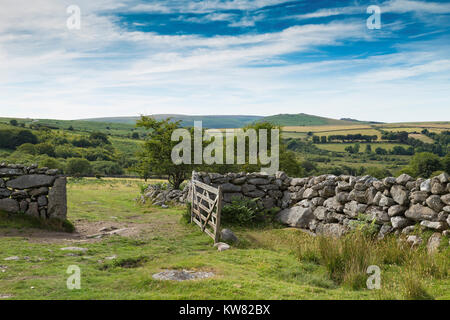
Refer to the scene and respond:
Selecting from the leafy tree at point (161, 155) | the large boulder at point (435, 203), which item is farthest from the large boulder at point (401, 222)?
the leafy tree at point (161, 155)

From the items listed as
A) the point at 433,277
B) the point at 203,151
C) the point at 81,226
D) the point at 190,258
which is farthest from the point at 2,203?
the point at 203,151

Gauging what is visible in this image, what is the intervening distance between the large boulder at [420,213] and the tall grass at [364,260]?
3.19 ft

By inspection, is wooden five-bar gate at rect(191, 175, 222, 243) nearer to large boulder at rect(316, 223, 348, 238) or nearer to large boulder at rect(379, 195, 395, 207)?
large boulder at rect(316, 223, 348, 238)

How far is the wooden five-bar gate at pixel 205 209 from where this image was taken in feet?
33.0

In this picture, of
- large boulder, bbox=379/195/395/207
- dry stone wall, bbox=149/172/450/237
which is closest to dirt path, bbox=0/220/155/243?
dry stone wall, bbox=149/172/450/237

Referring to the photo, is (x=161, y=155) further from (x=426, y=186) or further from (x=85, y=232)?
(x=426, y=186)

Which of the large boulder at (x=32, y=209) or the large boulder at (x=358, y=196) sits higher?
the large boulder at (x=358, y=196)

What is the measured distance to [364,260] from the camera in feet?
22.3

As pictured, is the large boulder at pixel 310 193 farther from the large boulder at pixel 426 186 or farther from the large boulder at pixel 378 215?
the large boulder at pixel 426 186

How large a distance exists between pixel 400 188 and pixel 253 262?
5.09 metres

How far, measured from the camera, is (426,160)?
132ft

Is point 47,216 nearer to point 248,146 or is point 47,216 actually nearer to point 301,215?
point 301,215

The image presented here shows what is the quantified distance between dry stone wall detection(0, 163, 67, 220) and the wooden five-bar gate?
14.9 ft

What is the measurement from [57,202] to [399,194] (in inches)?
430
